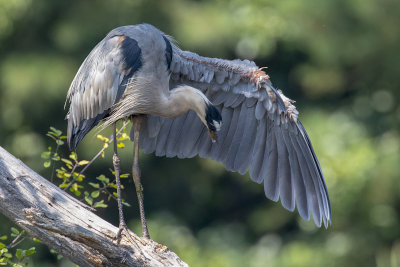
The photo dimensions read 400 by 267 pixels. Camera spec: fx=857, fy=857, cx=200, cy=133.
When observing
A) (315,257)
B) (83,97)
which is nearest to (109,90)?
(83,97)

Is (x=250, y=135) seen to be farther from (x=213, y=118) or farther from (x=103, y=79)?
(x=103, y=79)

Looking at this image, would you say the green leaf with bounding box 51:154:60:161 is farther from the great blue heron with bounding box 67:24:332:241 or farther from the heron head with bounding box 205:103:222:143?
the heron head with bounding box 205:103:222:143

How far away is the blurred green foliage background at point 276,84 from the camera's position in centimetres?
1081

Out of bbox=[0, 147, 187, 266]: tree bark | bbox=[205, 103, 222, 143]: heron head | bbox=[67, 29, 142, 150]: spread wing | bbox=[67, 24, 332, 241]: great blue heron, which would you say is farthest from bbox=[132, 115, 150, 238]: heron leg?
bbox=[0, 147, 187, 266]: tree bark

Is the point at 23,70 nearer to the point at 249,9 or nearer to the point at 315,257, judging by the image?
the point at 249,9

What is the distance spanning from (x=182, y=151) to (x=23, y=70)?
5786mm

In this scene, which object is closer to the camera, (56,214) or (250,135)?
(56,214)

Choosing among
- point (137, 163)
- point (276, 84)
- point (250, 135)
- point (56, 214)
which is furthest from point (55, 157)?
point (276, 84)

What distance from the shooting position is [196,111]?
5.67 m

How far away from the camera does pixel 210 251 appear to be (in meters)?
11.2

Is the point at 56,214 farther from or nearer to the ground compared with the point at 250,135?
nearer to the ground

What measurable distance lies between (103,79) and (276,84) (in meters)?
7.26

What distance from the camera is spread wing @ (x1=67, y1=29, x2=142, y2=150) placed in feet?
18.2

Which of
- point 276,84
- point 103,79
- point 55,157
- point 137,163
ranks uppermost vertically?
point 276,84
